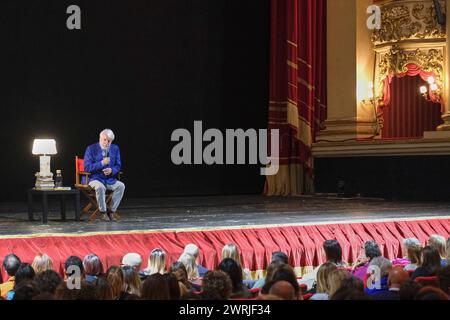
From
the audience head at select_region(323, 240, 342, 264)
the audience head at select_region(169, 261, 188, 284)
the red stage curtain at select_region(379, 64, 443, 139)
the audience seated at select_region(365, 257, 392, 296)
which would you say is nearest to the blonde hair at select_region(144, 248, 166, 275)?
the audience head at select_region(169, 261, 188, 284)

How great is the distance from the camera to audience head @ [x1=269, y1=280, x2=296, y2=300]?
2809mm

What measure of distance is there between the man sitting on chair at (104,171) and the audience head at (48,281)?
3.26 metres

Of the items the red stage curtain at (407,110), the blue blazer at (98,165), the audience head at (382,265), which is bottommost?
the audience head at (382,265)

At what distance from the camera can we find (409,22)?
34.0ft

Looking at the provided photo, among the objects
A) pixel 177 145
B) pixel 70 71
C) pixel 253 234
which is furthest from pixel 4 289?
pixel 177 145

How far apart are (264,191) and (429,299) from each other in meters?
8.96

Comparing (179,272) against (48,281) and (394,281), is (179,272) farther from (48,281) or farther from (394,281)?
(394,281)

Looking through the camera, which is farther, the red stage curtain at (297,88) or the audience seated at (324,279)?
the red stage curtain at (297,88)

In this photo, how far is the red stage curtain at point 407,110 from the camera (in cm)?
1094

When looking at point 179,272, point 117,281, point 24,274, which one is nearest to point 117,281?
point 117,281

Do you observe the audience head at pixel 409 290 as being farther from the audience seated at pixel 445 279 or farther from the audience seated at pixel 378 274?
the audience seated at pixel 378 274

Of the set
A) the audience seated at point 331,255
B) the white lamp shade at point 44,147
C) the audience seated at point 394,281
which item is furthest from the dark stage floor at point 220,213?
the audience seated at point 394,281

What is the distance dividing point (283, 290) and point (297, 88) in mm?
8579

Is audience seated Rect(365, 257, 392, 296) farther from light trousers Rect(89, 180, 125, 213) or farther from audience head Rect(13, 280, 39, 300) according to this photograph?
light trousers Rect(89, 180, 125, 213)
